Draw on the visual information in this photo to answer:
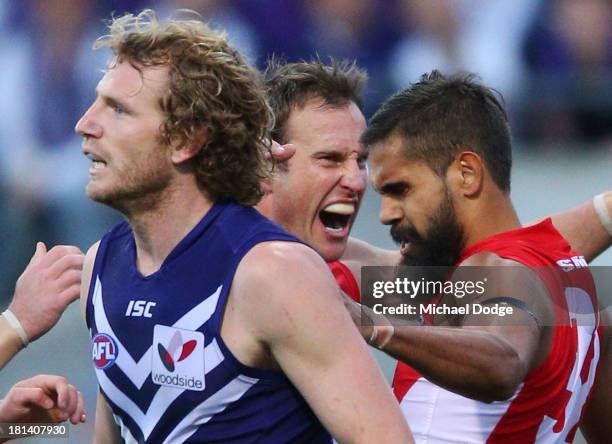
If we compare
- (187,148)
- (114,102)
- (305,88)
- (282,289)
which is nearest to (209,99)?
(187,148)

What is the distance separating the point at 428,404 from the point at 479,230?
2.06ft

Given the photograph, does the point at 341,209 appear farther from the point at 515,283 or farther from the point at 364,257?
the point at 515,283

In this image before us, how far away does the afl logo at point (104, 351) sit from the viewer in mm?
3393

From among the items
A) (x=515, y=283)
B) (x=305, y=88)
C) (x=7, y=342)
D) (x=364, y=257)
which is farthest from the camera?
(x=364, y=257)

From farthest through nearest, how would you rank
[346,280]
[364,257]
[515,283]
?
[364,257]
[346,280]
[515,283]

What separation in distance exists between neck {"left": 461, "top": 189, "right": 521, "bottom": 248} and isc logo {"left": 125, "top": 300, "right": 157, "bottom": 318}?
1295mm

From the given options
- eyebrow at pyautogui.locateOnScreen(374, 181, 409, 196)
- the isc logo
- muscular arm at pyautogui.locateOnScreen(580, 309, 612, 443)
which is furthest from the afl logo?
muscular arm at pyautogui.locateOnScreen(580, 309, 612, 443)

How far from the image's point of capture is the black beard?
415 centimetres

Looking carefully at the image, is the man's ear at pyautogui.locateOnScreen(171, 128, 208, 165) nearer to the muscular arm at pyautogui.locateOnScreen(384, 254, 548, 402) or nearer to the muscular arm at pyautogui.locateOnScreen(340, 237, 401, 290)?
the muscular arm at pyautogui.locateOnScreen(384, 254, 548, 402)

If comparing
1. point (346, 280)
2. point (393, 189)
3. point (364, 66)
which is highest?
point (364, 66)

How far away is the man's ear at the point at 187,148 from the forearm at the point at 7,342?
93 centimetres

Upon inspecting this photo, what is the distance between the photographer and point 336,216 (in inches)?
196

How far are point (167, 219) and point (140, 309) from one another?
0.28 meters

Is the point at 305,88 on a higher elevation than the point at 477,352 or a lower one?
higher
